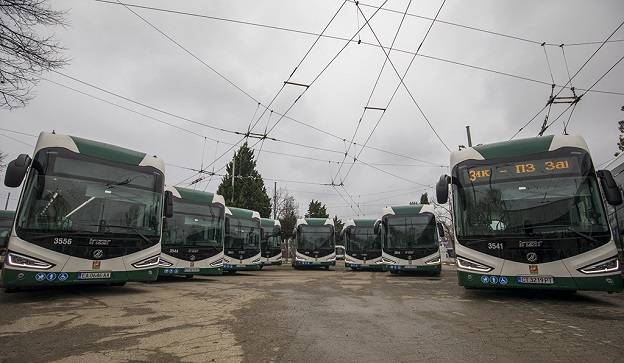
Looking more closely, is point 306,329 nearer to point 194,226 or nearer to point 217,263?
point 217,263

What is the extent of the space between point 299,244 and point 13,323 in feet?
58.9

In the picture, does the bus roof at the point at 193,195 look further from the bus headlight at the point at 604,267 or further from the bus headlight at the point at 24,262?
the bus headlight at the point at 604,267

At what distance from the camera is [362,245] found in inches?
859

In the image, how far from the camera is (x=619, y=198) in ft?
21.1

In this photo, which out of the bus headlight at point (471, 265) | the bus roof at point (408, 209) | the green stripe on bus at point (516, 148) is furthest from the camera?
the bus roof at point (408, 209)

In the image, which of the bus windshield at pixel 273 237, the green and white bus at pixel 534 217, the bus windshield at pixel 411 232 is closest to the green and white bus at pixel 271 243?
the bus windshield at pixel 273 237

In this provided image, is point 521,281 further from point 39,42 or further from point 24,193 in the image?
point 39,42

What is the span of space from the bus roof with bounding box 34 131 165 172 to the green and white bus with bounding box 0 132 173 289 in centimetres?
2

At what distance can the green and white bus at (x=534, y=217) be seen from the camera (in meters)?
6.32

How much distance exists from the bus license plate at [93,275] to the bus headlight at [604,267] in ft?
30.6

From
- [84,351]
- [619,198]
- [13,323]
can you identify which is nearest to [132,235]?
[13,323]

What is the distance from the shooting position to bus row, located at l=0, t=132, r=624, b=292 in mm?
6297

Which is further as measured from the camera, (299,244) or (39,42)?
(299,244)

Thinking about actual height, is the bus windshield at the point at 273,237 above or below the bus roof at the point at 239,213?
below
